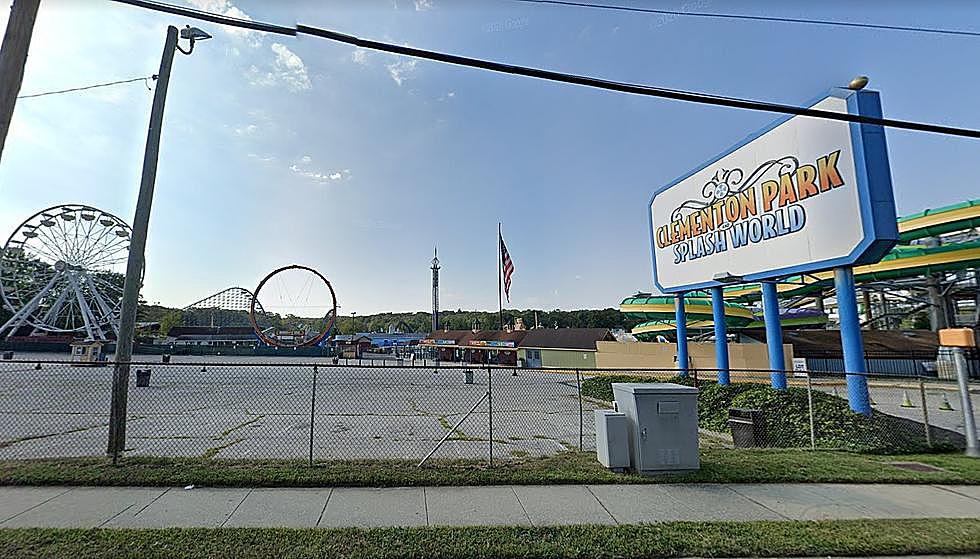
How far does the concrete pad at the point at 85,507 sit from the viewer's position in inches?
190

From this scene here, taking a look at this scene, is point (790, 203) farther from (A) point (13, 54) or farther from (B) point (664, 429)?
(A) point (13, 54)

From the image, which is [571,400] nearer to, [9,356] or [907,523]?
[907,523]

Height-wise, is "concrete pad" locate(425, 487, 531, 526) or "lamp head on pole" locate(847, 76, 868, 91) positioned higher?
"lamp head on pole" locate(847, 76, 868, 91)

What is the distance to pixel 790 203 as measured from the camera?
484 inches

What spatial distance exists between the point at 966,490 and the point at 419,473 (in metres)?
7.39

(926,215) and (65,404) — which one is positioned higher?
(926,215)

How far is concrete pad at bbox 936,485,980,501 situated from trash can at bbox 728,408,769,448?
3221mm

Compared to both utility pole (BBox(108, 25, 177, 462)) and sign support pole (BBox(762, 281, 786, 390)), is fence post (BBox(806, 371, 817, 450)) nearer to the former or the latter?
sign support pole (BBox(762, 281, 786, 390))

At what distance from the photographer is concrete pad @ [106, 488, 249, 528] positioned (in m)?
4.88

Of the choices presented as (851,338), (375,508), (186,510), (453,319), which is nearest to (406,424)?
(375,508)

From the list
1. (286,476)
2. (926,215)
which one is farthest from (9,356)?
(926,215)

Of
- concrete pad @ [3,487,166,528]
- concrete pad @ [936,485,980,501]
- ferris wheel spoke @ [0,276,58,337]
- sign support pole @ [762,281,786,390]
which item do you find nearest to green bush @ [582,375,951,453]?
sign support pole @ [762,281,786,390]

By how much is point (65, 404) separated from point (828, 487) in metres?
19.6

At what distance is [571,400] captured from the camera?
18.6 meters
